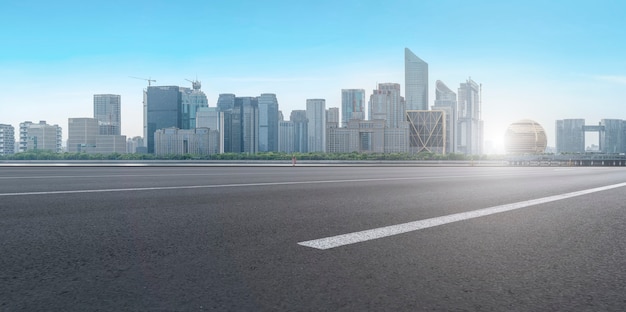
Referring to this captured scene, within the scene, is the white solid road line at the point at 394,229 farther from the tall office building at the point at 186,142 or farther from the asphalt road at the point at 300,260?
the tall office building at the point at 186,142

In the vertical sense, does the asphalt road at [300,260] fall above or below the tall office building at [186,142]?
below

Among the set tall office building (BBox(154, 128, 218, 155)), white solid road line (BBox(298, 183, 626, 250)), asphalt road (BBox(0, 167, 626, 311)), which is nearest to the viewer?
asphalt road (BBox(0, 167, 626, 311))

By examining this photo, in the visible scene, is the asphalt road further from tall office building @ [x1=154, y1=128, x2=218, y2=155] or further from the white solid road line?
tall office building @ [x1=154, y1=128, x2=218, y2=155]

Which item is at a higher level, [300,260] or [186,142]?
[186,142]

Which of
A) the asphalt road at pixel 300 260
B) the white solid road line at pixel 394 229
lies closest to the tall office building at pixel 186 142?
the white solid road line at pixel 394 229

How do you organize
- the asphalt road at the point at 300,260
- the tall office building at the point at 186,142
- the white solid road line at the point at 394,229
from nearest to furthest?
1. the asphalt road at the point at 300,260
2. the white solid road line at the point at 394,229
3. the tall office building at the point at 186,142

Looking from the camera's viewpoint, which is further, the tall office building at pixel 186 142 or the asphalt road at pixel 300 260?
the tall office building at pixel 186 142

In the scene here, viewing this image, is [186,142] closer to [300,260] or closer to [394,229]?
[394,229]

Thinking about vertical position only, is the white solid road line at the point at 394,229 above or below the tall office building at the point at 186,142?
below

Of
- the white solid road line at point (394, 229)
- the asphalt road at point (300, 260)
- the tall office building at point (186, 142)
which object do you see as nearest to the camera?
the asphalt road at point (300, 260)

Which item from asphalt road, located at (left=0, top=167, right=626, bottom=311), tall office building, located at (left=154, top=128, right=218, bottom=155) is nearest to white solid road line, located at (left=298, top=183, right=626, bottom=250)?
asphalt road, located at (left=0, top=167, right=626, bottom=311)

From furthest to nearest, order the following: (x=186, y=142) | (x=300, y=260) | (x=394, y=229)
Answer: (x=186, y=142), (x=394, y=229), (x=300, y=260)

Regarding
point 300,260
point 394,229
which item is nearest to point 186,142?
point 394,229

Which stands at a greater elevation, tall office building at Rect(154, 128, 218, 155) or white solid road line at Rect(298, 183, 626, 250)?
tall office building at Rect(154, 128, 218, 155)
